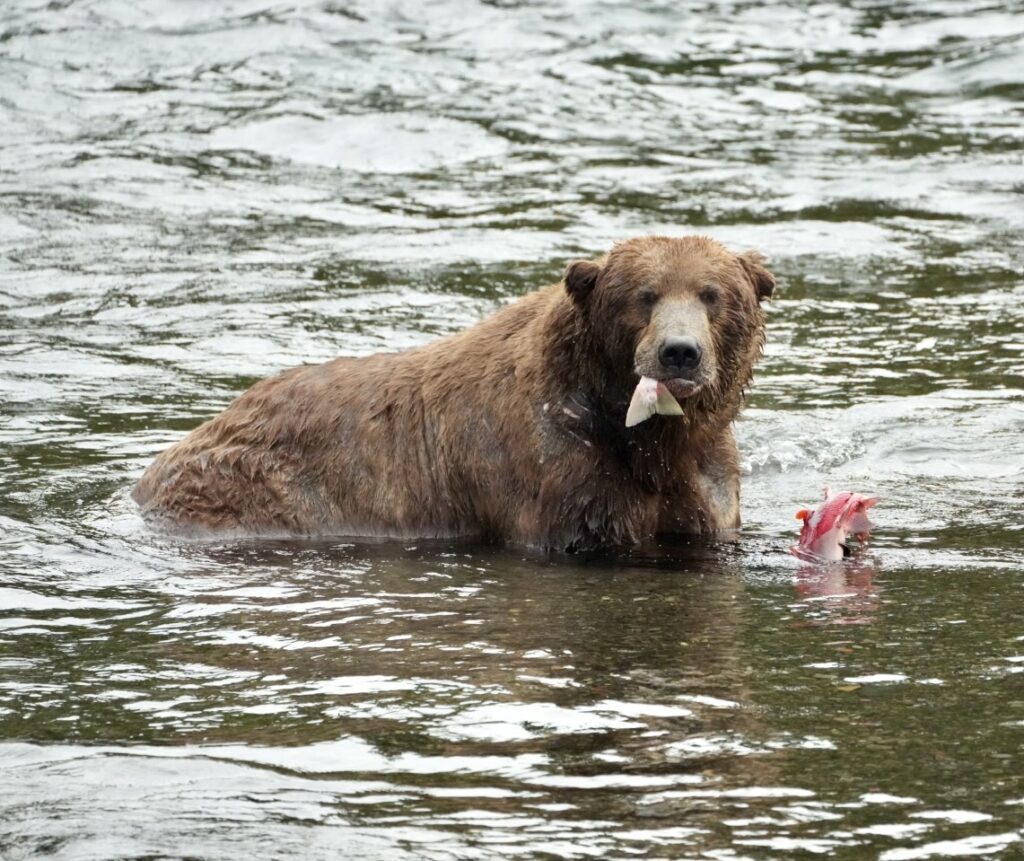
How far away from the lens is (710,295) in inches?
335

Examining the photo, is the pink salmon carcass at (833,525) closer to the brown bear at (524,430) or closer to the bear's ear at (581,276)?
the brown bear at (524,430)

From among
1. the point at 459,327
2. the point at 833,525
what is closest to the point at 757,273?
the point at 833,525

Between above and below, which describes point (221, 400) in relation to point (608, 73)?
below

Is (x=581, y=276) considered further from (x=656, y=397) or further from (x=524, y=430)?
(x=524, y=430)

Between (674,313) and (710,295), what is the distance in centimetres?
25

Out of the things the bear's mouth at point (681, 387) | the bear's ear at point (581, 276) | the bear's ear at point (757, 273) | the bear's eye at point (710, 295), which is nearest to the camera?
the bear's mouth at point (681, 387)

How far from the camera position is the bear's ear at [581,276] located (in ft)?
28.4

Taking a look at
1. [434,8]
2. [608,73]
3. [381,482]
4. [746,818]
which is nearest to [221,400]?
[381,482]

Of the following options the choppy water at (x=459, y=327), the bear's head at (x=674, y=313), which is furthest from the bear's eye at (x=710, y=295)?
the choppy water at (x=459, y=327)

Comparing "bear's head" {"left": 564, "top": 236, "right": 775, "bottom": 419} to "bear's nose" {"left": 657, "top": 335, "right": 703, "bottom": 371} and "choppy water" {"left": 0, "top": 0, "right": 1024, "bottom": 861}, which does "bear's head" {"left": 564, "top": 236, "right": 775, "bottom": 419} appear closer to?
"bear's nose" {"left": 657, "top": 335, "right": 703, "bottom": 371}

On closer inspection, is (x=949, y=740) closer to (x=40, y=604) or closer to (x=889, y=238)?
(x=40, y=604)

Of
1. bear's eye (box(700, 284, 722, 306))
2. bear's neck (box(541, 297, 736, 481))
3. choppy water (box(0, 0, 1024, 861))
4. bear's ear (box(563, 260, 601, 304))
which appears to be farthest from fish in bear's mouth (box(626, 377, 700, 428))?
choppy water (box(0, 0, 1024, 861))

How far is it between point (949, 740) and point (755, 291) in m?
3.61

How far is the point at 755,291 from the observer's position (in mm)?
8891
